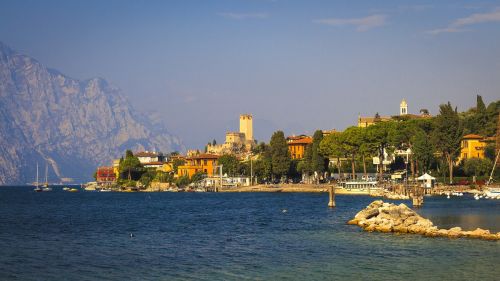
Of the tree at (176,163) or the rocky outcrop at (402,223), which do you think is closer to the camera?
the rocky outcrop at (402,223)

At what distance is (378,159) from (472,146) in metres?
18.7

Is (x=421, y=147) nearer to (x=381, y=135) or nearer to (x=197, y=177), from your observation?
(x=381, y=135)

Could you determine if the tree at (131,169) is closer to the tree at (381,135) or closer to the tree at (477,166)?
the tree at (381,135)

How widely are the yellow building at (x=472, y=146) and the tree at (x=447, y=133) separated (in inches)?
422

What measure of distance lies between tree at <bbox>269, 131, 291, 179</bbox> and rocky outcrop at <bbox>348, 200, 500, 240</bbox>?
8273 cm

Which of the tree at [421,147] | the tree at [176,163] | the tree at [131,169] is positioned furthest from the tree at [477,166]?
the tree at [131,169]

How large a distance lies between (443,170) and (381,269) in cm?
8211

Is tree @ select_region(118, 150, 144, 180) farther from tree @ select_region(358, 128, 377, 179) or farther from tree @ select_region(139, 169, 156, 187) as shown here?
tree @ select_region(358, 128, 377, 179)

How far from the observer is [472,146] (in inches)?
4749

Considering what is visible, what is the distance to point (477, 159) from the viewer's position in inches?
4427

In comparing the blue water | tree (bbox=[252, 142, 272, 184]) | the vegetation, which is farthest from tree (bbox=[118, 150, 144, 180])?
the blue water

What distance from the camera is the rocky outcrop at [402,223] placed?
43344 mm

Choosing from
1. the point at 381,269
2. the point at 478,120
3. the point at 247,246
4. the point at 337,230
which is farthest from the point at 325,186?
the point at 381,269

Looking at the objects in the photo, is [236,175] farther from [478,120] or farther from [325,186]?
[478,120]
